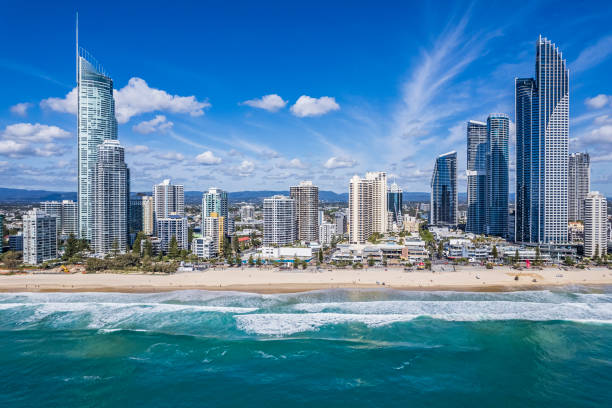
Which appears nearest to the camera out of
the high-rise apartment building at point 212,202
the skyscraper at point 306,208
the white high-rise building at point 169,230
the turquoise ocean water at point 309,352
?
the turquoise ocean water at point 309,352

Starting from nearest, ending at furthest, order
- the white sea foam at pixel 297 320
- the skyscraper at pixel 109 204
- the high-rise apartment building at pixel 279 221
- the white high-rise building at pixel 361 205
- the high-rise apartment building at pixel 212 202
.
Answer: the white sea foam at pixel 297 320
the skyscraper at pixel 109 204
the high-rise apartment building at pixel 279 221
the white high-rise building at pixel 361 205
the high-rise apartment building at pixel 212 202

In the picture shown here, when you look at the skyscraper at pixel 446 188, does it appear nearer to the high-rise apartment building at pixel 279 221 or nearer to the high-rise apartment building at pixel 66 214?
the high-rise apartment building at pixel 279 221

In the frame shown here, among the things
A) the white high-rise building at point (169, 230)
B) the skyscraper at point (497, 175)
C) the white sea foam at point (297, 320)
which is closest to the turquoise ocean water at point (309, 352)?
the white sea foam at point (297, 320)

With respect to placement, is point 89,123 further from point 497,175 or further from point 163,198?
point 497,175

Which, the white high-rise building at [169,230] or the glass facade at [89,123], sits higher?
the glass facade at [89,123]

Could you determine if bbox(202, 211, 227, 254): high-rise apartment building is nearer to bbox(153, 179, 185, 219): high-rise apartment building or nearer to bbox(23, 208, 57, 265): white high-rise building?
bbox(23, 208, 57, 265): white high-rise building

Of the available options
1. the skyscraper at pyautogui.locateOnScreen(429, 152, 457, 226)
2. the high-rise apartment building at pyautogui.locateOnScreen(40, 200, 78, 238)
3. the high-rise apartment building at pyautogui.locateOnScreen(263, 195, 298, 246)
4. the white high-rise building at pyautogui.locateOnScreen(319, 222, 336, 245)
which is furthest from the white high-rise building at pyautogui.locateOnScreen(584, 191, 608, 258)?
the high-rise apartment building at pyautogui.locateOnScreen(40, 200, 78, 238)

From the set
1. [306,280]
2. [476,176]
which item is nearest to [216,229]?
[306,280]

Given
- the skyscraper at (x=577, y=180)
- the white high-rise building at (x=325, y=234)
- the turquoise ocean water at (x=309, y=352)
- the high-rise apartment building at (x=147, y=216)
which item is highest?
the skyscraper at (x=577, y=180)

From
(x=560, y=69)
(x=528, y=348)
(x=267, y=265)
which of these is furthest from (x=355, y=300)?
(x=560, y=69)
